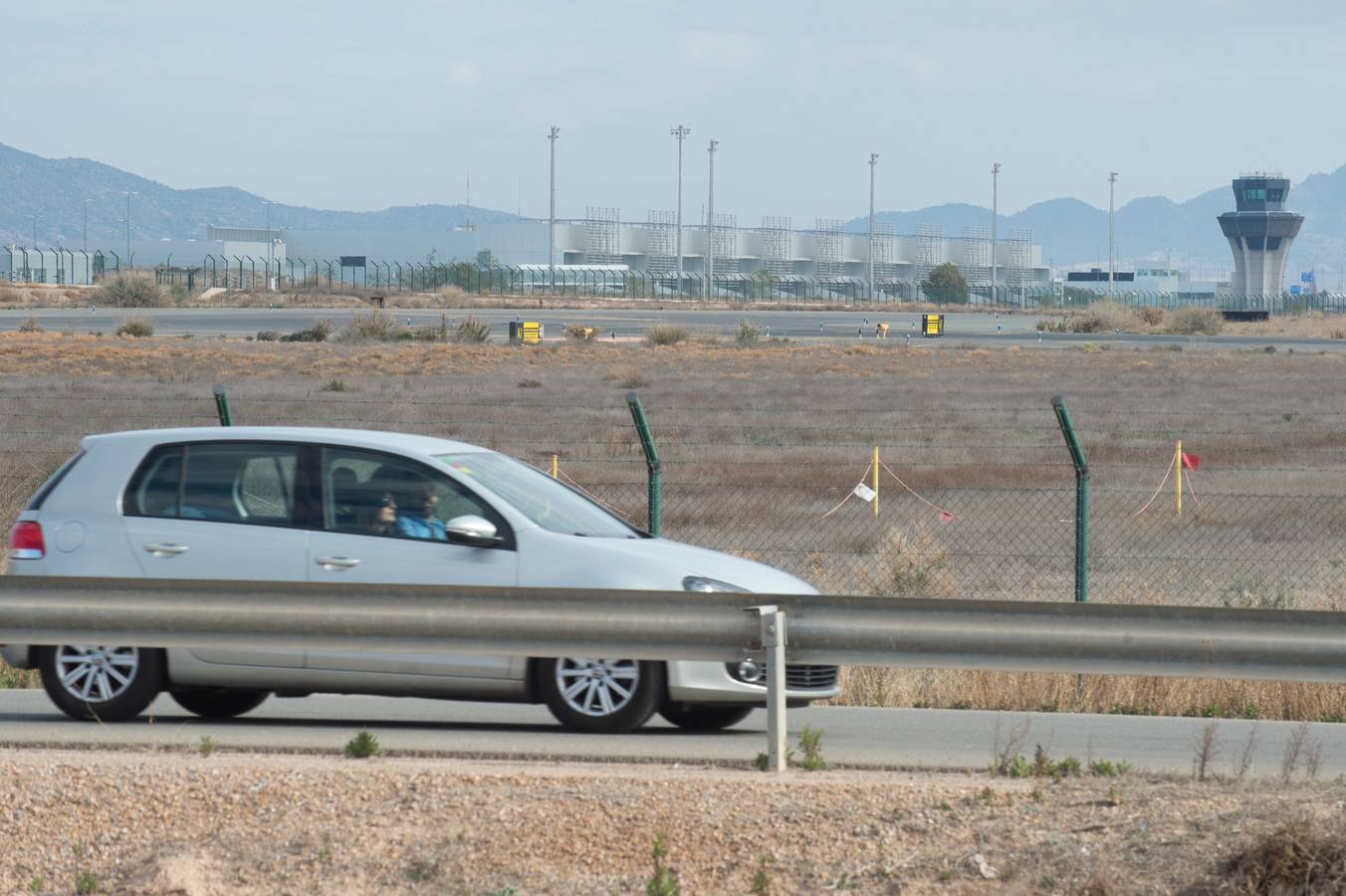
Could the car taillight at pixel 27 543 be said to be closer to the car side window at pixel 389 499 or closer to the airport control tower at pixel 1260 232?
the car side window at pixel 389 499

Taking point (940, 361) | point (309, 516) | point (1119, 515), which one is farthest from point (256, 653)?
point (940, 361)

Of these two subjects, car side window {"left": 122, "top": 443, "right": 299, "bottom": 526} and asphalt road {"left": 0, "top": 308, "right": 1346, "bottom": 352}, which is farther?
asphalt road {"left": 0, "top": 308, "right": 1346, "bottom": 352}

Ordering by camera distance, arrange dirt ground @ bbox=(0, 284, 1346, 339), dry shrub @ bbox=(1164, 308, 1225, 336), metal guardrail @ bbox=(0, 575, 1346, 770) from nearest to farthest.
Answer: metal guardrail @ bbox=(0, 575, 1346, 770) → dry shrub @ bbox=(1164, 308, 1225, 336) → dirt ground @ bbox=(0, 284, 1346, 339)

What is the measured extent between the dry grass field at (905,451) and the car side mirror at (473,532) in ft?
10.4

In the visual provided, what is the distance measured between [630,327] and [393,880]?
7190 centimetres

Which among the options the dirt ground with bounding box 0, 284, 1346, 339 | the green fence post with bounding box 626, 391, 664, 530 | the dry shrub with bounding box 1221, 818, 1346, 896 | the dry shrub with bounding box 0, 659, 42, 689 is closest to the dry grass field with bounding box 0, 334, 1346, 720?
the green fence post with bounding box 626, 391, 664, 530

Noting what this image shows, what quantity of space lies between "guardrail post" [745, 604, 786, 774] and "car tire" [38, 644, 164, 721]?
3387 mm

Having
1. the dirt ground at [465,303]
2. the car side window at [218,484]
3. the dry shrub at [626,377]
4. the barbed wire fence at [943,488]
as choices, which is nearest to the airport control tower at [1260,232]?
the dirt ground at [465,303]

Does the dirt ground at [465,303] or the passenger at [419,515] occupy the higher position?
the dirt ground at [465,303]

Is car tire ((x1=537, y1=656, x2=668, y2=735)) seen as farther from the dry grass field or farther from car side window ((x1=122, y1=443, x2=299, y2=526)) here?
the dry grass field

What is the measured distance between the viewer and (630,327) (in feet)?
256

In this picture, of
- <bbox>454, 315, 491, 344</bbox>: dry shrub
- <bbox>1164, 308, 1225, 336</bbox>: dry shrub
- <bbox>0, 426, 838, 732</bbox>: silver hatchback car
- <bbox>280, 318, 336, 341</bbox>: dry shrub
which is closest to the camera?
<bbox>0, 426, 838, 732</bbox>: silver hatchback car

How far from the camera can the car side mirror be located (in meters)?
8.81

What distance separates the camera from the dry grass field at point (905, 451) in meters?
15.2
